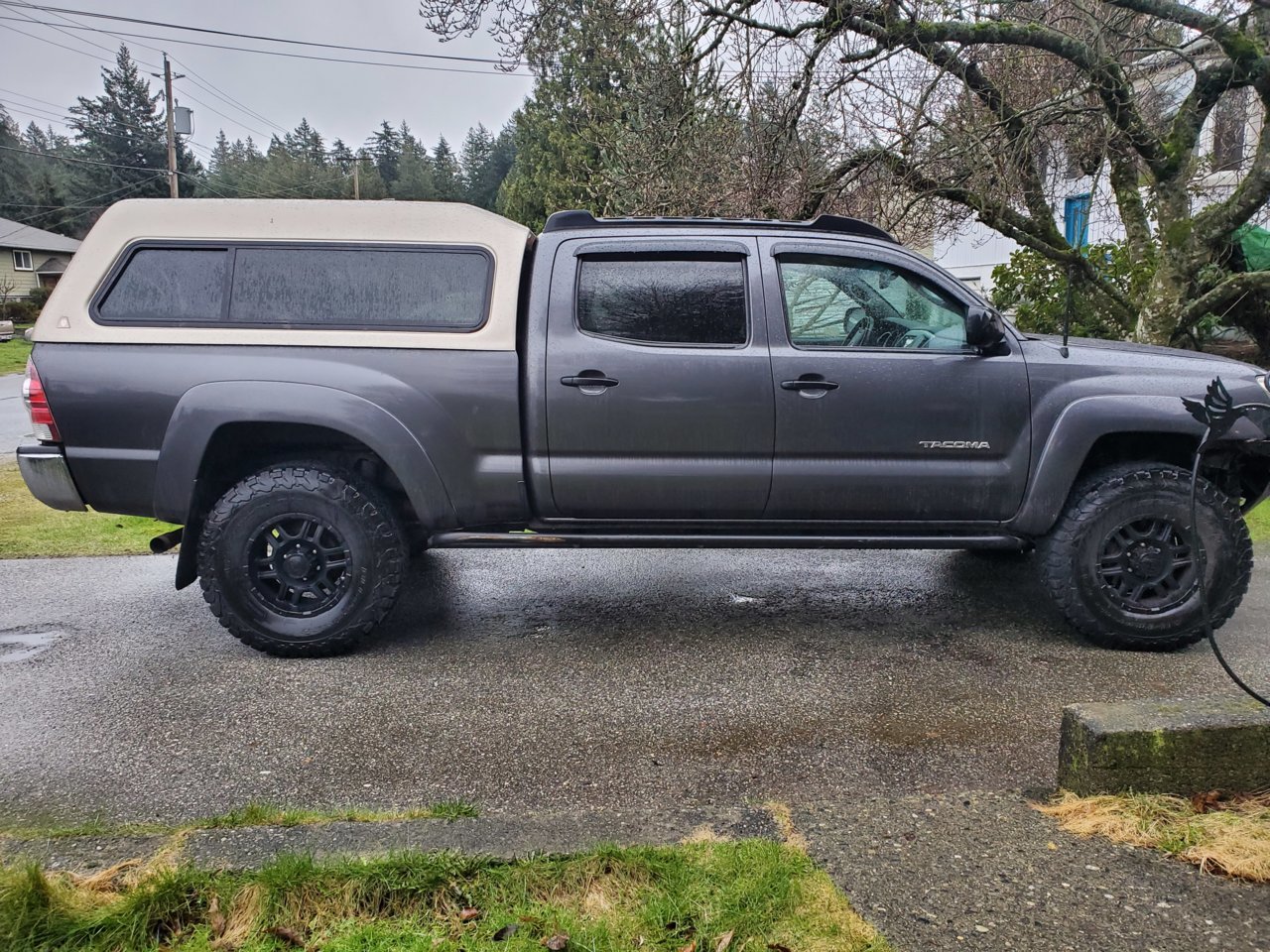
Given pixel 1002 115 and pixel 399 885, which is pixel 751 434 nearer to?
pixel 399 885

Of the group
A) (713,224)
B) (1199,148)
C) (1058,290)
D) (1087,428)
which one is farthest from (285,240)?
(1199,148)

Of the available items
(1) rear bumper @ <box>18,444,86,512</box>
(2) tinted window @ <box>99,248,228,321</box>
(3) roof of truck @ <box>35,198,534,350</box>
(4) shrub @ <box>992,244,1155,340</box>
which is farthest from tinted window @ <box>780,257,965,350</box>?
(4) shrub @ <box>992,244,1155,340</box>

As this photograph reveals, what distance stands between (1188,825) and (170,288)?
4.49 metres

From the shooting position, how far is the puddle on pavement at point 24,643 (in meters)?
4.48

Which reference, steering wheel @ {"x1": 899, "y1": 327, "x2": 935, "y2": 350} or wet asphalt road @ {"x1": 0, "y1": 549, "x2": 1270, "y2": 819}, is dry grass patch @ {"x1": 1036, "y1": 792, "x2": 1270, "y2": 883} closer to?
wet asphalt road @ {"x1": 0, "y1": 549, "x2": 1270, "y2": 819}

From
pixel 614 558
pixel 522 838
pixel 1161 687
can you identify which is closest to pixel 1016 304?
pixel 614 558

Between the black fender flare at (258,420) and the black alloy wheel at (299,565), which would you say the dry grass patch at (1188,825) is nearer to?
the black fender flare at (258,420)

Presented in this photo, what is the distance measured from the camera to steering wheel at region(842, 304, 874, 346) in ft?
14.7

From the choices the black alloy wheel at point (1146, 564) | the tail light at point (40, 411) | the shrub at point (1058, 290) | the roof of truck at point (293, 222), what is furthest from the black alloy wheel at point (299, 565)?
the shrub at point (1058, 290)

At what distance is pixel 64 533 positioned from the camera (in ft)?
22.5

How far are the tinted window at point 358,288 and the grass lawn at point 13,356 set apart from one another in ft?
72.9

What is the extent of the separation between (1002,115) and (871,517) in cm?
518

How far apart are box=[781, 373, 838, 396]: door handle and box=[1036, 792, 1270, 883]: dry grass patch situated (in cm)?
202

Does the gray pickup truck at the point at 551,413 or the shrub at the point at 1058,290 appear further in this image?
the shrub at the point at 1058,290
